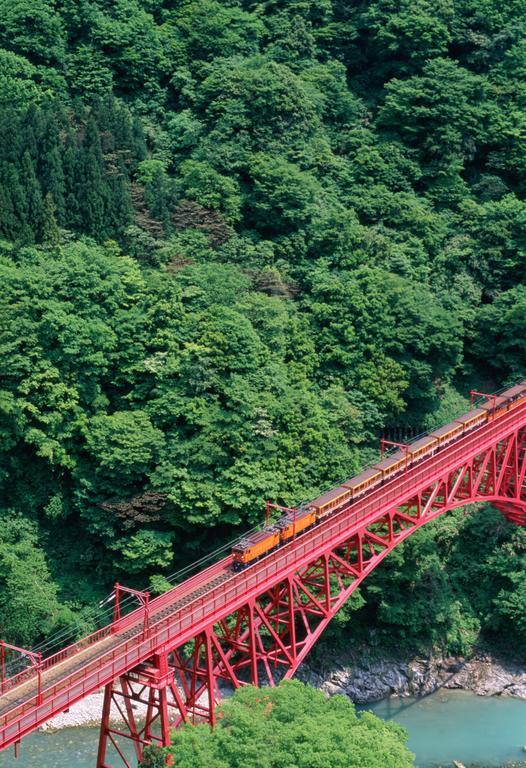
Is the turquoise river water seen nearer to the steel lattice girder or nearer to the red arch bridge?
Result: the red arch bridge

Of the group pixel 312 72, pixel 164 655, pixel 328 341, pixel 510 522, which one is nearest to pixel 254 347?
pixel 328 341

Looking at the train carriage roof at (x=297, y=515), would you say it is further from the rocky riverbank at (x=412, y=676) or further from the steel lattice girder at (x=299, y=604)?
the rocky riverbank at (x=412, y=676)

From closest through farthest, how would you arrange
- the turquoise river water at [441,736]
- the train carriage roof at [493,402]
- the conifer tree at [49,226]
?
1. the turquoise river water at [441,736]
2. the train carriage roof at [493,402]
3. the conifer tree at [49,226]

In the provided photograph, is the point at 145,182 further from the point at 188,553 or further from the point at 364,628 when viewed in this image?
the point at 364,628

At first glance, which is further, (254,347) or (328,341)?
(328,341)

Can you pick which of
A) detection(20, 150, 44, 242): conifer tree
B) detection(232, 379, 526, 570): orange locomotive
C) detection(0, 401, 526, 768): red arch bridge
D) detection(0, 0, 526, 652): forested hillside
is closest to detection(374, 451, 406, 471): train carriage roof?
detection(232, 379, 526, 570): orange locomotive

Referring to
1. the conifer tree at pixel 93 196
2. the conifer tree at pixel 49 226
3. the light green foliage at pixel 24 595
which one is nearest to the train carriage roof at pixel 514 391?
the conifer tree at pixel 93 196

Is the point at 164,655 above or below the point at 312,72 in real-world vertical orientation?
below
